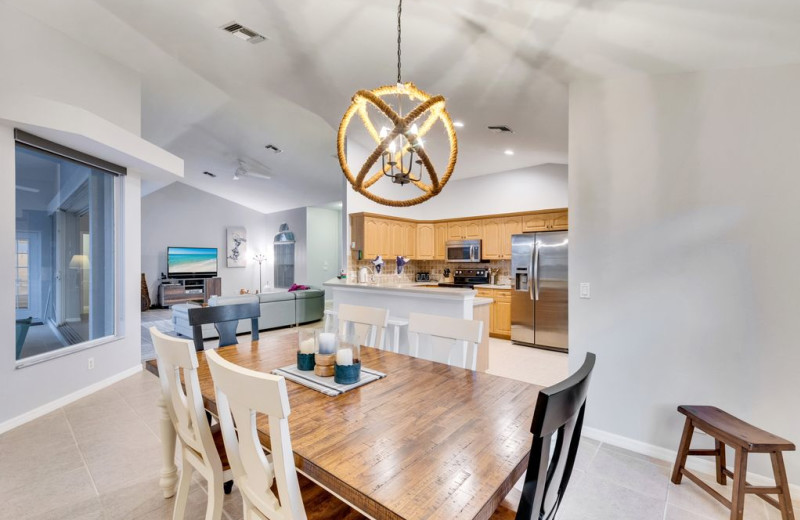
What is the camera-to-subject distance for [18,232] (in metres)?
3.02

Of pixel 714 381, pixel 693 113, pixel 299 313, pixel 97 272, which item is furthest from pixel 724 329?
pixel 299 313

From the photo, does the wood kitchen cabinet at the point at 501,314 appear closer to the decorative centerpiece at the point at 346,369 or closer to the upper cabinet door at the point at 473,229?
the upper cabinet door at the point at 473,229

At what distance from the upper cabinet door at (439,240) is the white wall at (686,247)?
425cm

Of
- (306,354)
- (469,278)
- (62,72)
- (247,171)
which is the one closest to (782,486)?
(306,354)

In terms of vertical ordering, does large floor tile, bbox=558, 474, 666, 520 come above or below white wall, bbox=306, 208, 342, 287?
below

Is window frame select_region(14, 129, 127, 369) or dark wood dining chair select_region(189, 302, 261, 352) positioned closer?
dark wood dining chair select_region(189, 302, 261, 352)

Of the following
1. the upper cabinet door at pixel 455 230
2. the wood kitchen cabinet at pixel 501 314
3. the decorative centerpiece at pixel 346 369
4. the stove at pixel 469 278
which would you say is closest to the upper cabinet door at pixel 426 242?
the upper cabinet door at pixel 455 230

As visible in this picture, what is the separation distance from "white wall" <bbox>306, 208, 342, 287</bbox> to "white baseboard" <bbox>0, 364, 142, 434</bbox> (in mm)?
6074

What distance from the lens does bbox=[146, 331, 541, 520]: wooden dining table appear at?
0.87 m

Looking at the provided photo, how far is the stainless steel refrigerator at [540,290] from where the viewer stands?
5066 mm

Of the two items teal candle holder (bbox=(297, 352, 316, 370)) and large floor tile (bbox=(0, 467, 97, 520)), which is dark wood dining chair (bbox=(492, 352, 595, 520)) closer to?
teal candle holder (bbox=(297, 352, 316, 370))

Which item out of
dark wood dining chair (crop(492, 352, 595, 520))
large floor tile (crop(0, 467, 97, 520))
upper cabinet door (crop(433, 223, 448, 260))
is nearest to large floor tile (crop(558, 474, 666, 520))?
dark wood dining chair (crop(492, 352, 595, 520))

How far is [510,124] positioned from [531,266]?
241 centimetres

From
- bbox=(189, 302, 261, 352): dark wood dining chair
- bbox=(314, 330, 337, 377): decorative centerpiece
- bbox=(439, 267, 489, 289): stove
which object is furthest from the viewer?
bbox=(439, 267, 489, 289): stove
